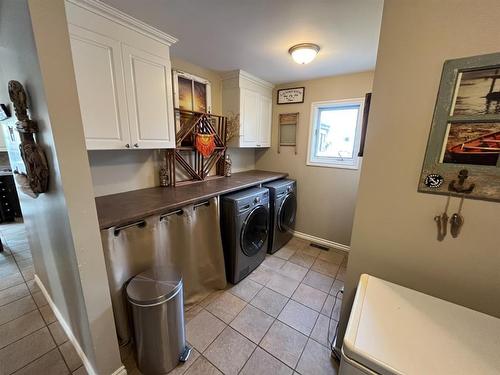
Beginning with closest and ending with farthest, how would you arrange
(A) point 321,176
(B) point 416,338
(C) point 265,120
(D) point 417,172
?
(B) point 416,338 → (D) point 417,172 → (A) point 321,176 → (C) point 265,120

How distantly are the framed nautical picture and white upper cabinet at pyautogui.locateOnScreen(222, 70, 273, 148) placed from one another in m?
2.00

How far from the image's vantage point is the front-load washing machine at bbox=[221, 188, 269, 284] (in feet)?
6.29

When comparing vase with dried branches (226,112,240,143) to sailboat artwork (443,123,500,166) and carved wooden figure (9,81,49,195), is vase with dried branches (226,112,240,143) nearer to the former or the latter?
carved wooden figure (9,81,49,195)

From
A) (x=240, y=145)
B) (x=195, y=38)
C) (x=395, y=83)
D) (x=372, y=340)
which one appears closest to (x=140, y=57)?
(x=195, y=38)

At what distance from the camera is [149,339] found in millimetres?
1211

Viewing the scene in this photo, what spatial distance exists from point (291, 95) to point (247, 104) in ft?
2.42

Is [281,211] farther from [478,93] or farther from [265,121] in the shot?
[478,93]

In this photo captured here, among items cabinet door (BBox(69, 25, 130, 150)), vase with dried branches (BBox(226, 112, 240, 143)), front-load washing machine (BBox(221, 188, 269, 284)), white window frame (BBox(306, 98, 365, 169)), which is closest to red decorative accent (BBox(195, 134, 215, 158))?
vase with dried branches (BBox(226, 112, 240, 143))

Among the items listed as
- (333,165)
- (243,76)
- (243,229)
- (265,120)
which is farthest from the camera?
(265,120)

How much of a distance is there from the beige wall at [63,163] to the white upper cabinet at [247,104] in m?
1.85

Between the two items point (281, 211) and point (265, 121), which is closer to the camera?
point (281, 211)

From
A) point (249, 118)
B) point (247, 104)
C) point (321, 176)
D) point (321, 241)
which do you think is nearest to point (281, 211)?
point (321, 176)

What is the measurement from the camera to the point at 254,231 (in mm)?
2236

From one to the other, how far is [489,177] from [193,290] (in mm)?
2062
